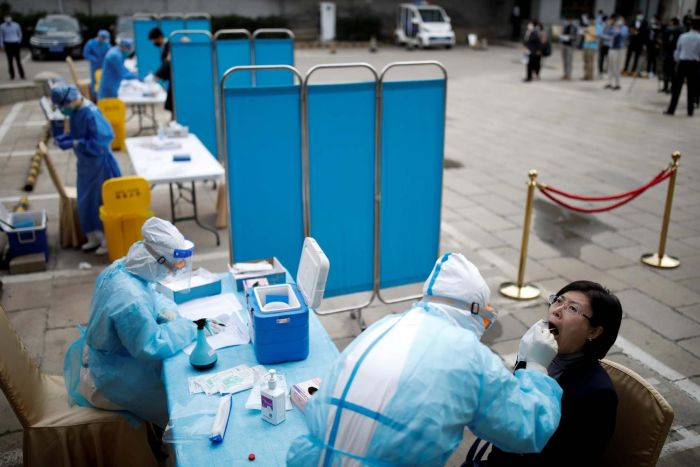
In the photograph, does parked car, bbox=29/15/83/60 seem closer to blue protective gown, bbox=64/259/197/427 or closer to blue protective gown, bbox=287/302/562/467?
blue protective gown, bbox=64/259/197/427

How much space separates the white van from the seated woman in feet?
84.9

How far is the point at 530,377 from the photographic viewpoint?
7.75ft

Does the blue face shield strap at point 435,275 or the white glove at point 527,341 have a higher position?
the blue face shield strap at point 435,275

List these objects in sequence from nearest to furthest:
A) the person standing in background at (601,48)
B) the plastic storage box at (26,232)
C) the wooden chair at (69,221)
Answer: the plastic storage box at (26,232)
the wooden chair at (69,221)
the person standing in background at (601,48)

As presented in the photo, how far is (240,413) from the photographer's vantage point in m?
2.77

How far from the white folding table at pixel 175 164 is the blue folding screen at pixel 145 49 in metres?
5.67

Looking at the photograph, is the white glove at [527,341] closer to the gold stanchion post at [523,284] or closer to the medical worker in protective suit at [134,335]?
the medical worker in protective suit at [134,335]

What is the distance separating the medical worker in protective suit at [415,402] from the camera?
196 cm

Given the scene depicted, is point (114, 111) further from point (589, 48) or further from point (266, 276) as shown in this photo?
point (589, 48)

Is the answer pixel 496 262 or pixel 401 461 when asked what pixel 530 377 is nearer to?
pixel 401 461

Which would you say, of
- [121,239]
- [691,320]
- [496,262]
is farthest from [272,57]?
[691,320]

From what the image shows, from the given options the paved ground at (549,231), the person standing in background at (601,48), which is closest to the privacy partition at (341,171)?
the paved ground at (549,231)

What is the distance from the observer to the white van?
88.9ft

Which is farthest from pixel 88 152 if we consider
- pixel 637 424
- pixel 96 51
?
pixel 96 51
